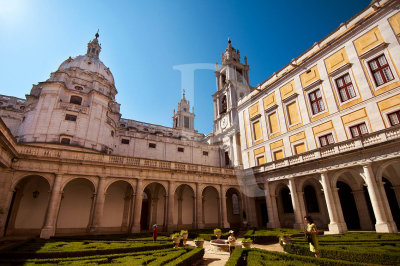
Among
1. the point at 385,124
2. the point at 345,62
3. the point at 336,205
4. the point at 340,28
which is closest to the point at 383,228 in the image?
the point at 336,205

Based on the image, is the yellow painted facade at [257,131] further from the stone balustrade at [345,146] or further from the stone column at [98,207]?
the stone column at [98,207]

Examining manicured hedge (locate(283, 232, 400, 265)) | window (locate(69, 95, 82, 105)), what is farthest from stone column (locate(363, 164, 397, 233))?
window (locate(69, 95, 82, 105))

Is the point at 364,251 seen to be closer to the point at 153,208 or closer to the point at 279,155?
the point at 279,155

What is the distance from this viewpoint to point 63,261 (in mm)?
7773

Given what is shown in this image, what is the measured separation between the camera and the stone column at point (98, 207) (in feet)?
54.1

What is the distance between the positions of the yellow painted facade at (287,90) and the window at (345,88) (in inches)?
188

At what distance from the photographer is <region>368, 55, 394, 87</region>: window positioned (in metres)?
15.9

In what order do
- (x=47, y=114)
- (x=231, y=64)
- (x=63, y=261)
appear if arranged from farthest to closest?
(x=231, y=64) < (x=47, y=114) < (x=63, y=261)

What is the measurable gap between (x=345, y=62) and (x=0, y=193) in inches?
1170

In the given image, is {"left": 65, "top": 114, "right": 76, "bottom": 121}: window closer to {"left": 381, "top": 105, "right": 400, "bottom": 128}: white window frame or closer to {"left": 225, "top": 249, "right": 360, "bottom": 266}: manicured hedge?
{"left": 225, "top": 249, "right": 360, "bottom": 266}: manicured hedge

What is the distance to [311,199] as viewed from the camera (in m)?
20.9

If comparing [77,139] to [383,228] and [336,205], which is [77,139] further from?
[383,228]

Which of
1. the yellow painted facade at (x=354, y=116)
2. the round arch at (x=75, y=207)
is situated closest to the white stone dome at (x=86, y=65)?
the round arch at (x=75, y=207)

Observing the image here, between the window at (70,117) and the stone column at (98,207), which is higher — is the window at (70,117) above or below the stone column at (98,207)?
above
